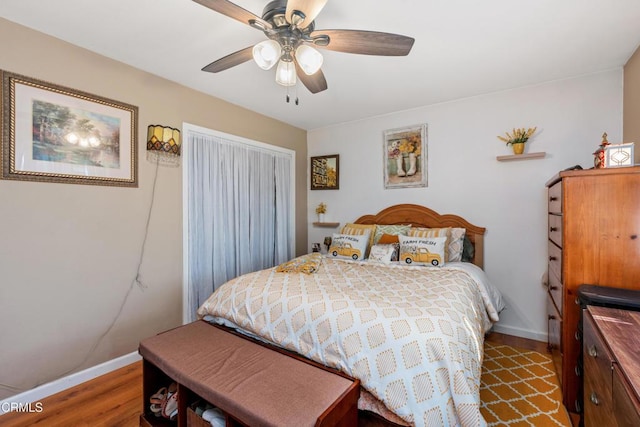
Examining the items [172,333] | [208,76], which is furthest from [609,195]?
[208,76]

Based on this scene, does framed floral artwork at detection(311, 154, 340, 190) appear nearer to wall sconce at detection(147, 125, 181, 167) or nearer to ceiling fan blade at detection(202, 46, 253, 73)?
wall sconce at detection(147, 125, 181, 167)

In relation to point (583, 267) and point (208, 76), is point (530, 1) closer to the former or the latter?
point (583, 267)

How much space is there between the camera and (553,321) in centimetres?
220

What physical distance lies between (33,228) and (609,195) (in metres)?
3.64

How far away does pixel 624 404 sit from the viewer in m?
0.93

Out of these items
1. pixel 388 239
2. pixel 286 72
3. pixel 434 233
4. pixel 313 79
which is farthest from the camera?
pixel 388 239

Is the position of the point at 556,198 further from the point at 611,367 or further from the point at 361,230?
the point at 361,230

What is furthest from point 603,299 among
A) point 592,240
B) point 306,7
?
point 306,7

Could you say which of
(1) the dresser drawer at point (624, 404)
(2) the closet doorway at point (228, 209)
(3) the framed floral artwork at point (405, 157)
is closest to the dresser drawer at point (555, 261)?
(1) the dresser drawer at point (624, 404)

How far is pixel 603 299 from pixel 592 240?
15.7 inches

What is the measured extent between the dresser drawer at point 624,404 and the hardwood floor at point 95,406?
233 centimetres

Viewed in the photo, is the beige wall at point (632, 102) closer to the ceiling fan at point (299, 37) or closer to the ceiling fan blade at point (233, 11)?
the ceiling fan at point (299, 37)

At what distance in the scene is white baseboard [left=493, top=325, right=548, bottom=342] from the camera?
9.10 feet

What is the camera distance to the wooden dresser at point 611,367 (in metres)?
0.91
